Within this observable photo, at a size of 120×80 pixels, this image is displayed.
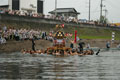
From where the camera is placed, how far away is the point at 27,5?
63.5 m

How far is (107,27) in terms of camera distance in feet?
254

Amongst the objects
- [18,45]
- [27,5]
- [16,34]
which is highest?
[27,5]

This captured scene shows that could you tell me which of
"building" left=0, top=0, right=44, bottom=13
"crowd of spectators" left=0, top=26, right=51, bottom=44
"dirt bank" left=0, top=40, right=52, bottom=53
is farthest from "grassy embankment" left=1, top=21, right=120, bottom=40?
"dirt bank" left=0, top=40, right=52, bottom=53

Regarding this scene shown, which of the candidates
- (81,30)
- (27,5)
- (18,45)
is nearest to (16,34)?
(18,45)

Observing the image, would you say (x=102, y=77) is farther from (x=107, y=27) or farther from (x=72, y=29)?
(x=107, y=27)

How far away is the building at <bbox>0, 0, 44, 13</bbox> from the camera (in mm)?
60406

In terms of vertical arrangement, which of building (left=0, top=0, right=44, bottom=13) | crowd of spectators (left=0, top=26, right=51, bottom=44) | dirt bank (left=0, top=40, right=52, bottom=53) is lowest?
dirt bank (left=0, top=40, right=52, bottom=53)

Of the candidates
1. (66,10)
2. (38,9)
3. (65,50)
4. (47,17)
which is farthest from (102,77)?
(66,10)

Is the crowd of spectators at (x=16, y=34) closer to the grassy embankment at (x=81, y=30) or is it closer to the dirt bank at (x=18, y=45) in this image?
the dirt bank at (x=18, y=45)

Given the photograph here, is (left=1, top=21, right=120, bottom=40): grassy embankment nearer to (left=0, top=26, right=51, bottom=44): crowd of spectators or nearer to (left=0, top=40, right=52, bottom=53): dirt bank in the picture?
(left=0, top=26, right=51, bottom=44): crowd of spectators

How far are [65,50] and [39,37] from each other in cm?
1164

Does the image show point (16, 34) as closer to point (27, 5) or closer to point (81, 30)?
point (27, 5)

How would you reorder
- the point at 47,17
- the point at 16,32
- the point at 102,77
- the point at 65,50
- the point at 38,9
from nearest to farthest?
the point at 102,77, the point at 65,50, the point at 16,32, the point at 47,17, the point at 38,9

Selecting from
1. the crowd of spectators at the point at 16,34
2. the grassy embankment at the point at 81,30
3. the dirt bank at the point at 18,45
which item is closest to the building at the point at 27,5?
the grassy embankment at the point at 81,30
